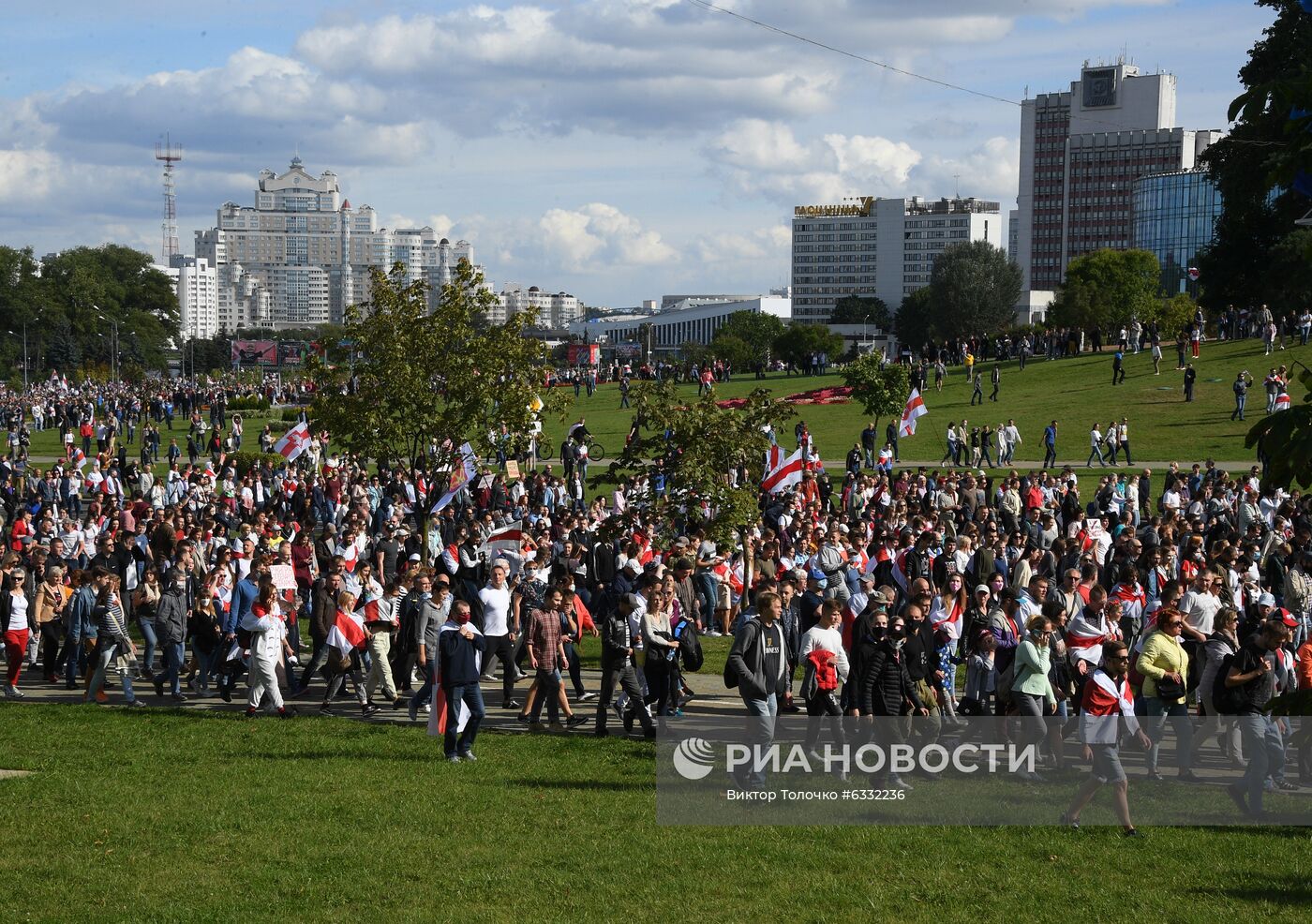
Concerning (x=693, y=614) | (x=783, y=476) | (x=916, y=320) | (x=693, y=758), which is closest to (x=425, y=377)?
(x=783, y=476)

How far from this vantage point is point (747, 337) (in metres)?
109

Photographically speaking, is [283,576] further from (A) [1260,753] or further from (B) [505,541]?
(A) [1260,753]

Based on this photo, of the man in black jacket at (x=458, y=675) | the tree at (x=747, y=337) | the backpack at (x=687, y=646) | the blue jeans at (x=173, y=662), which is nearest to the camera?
the man in black jacket at (x=458, y=675)

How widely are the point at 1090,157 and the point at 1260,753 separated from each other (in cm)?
18912

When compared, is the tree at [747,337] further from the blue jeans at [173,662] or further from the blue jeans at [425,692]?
the blue jeans at [425,692]

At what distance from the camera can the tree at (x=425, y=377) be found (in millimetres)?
21469

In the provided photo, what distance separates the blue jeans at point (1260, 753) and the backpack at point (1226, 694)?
11cm

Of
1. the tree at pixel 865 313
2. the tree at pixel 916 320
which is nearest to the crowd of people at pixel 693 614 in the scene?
the tree at pixel 916 320

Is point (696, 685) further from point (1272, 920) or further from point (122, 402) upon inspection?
point (122, 402)

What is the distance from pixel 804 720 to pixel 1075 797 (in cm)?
385

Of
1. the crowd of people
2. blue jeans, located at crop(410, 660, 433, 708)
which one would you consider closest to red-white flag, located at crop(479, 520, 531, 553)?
the crowd of people

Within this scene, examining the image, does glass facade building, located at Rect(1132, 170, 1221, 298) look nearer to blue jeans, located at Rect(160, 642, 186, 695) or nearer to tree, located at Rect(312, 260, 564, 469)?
tree, located at Rect(312, 260, 564, 469)

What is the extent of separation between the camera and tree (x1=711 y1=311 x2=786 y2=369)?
A: 90.8m

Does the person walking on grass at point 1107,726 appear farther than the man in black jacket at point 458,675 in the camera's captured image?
No
